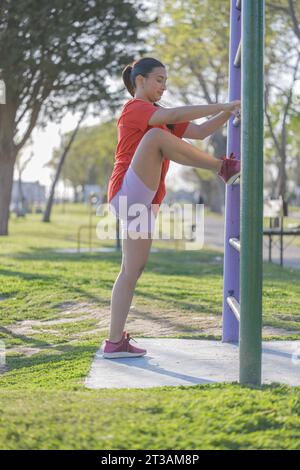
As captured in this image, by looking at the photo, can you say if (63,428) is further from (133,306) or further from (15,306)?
(15,306)

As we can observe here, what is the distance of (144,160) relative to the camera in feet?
14.2

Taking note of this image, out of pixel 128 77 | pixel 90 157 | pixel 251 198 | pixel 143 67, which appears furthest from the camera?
pixel 90 157

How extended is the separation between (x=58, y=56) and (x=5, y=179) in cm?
517

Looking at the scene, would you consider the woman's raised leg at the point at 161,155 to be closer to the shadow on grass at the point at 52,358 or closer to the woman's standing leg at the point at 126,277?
the woman's standing leg at the point at 126,277

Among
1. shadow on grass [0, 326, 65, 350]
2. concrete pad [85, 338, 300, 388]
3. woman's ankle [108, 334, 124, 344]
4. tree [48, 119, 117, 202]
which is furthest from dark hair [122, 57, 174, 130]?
tree [48, 119, 117, 202]

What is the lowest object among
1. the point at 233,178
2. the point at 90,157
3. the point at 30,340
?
the point at 30,340

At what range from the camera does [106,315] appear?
7258mm

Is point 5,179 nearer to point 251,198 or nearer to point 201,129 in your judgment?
point 201,129

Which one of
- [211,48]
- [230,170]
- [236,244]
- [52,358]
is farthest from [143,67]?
[211,48]

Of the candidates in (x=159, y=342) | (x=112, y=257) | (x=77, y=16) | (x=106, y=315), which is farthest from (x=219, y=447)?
(x=77, y=16)

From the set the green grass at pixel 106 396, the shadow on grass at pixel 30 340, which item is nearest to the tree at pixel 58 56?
the green grass at pixel 106 396

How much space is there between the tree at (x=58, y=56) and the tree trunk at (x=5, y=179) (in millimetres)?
30

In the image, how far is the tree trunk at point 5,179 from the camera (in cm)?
2550

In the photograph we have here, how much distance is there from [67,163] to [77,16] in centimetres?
6255
